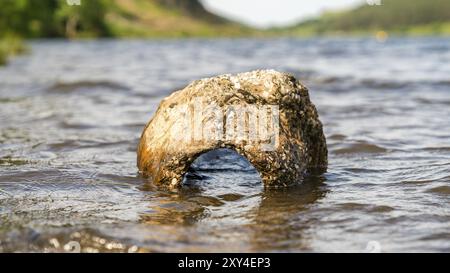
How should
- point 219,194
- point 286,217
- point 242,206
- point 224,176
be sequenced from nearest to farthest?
point 286,217
point 242,206
point 219,194
point 224,176

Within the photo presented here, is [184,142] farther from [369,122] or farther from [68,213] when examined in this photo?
[369,122]

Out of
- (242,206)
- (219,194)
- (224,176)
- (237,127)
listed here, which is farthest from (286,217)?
(224,176)

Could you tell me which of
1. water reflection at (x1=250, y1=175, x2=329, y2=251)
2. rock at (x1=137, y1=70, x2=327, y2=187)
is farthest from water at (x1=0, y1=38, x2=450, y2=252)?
rock at (x1=137, y1=70, x2=327, y2=187)

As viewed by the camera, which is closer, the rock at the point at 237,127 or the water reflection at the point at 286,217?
the water reflection at the point at 286,217

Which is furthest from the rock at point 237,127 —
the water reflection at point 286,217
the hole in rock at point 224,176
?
the hole in rock at point 224,176

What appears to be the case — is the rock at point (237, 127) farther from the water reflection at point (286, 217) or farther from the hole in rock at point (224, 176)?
the hole in rock at point (224, 176)

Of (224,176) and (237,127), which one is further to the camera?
(224,176)

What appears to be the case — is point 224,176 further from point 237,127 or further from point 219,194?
point 237,127

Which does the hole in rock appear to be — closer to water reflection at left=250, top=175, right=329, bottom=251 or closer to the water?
the water

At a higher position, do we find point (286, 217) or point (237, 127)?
point (237, 127)

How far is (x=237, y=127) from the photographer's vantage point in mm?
6602

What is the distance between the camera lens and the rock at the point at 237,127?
657cm

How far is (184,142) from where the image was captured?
664cm

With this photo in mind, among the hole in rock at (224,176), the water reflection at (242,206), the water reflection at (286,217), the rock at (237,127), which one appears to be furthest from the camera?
the hole in rock at (224,176)
